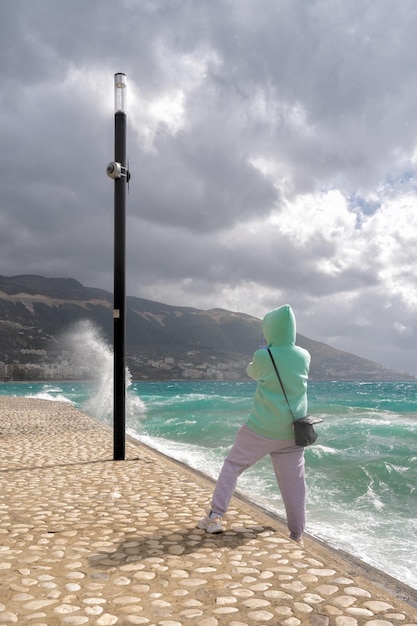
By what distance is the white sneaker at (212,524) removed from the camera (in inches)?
153

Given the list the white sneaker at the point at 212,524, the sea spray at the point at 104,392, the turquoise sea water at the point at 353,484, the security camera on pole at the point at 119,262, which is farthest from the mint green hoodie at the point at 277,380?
the sea spray at the point at 104,392

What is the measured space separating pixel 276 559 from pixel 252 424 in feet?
3.41

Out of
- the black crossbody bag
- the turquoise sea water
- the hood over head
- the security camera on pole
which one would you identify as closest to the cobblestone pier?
the black crossbody bag

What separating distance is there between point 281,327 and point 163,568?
200 centimetres

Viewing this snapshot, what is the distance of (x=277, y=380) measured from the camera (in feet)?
13.1

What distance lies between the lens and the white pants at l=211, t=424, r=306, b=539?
3943 millimetres

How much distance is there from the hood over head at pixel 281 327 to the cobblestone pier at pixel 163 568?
5.11 ft

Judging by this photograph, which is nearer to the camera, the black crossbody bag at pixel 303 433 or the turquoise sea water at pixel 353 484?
the black crossbody bag at pixel 303 433

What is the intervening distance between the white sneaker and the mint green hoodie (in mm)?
768

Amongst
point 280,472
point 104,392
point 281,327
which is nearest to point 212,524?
point 280,472

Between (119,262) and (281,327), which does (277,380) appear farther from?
(119,262)

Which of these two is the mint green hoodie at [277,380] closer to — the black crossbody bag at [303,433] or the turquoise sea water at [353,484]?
the black crossbody bag at [303,433]

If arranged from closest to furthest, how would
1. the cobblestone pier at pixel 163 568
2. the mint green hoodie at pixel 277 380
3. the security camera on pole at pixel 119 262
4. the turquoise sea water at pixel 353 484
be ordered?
the cobblestone pier at pixel 163 568, the mint green hoodie at pixel 277 380, the turquoise sea water at pixel 353 484, the security camera on pole at pixel 119 262

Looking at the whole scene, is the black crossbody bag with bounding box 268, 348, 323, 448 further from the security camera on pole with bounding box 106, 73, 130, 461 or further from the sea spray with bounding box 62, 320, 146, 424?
the sea spray with bounding box 62, 320, 146, 424
